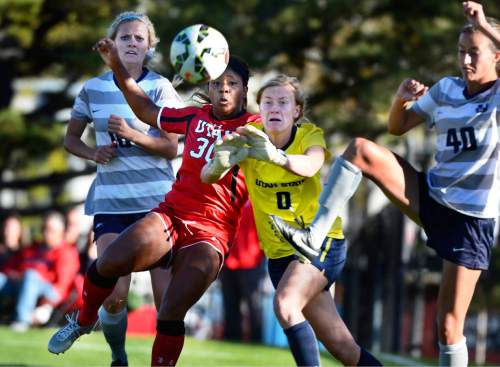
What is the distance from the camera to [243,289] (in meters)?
16.5

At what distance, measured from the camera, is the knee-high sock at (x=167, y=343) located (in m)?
6.14

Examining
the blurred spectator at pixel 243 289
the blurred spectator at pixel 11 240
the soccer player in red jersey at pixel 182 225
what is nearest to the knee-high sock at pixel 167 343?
the soccer player in red jersey at pixel 182 225

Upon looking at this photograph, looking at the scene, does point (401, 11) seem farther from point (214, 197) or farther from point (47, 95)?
point (214, 197)

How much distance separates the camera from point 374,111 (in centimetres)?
1986

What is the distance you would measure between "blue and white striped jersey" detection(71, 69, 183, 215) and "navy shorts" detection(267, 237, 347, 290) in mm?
1283

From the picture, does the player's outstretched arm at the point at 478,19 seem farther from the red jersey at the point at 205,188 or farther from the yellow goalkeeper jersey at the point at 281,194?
the red jersey at the point at 205,188

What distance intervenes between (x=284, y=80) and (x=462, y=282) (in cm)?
152

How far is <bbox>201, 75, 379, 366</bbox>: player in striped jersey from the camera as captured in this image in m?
5.87

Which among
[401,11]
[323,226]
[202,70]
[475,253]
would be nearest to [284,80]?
[202,70]

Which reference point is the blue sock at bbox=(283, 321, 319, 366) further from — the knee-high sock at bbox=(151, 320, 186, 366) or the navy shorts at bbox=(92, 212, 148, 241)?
the navy shorts at bbox=(92, 212, 148, 241)

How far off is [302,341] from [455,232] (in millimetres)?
1063

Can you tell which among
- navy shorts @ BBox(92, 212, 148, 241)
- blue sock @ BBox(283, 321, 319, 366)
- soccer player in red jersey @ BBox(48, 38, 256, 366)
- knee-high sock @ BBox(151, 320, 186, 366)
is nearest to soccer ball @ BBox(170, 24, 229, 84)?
soccer player in red jersey @ BBox(48, 38, 256, 366)

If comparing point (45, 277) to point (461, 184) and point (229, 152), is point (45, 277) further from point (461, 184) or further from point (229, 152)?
point (461, 184)

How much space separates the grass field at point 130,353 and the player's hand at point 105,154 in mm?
2044
